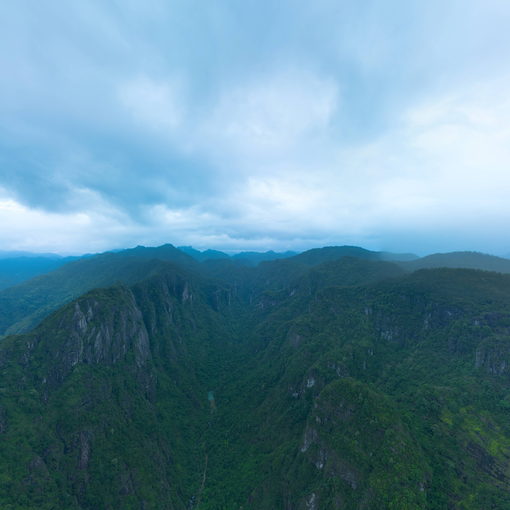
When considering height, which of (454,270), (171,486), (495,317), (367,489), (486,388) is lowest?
(171,486)

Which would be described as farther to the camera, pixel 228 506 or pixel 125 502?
pixel 228 506

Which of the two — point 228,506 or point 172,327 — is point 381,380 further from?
point 172,327

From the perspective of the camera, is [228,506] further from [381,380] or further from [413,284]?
[413,284]

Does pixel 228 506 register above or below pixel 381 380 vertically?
below

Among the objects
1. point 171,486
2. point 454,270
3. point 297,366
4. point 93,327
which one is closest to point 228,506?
point 171,486

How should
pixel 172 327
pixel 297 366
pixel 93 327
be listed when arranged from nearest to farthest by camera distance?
pixel 93 327, pixel 297 366, pixel 172 327

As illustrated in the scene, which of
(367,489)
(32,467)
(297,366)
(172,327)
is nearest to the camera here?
(367,489)
